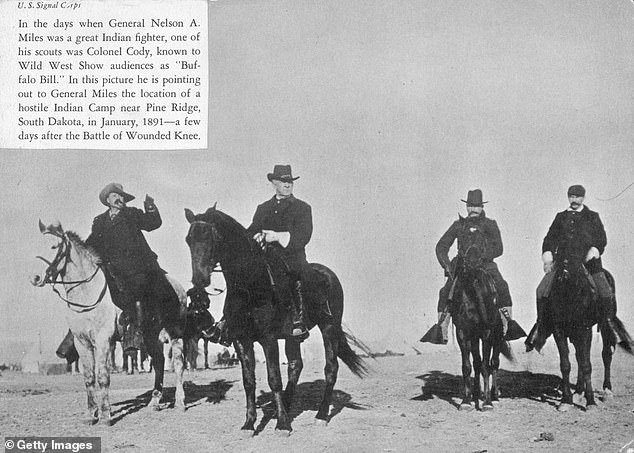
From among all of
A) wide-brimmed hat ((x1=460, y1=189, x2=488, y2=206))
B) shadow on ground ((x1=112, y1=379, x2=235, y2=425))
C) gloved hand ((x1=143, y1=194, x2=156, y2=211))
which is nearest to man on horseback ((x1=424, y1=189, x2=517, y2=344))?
wide-brimmed hat ((x1=460, y1=189, x2=488, y2=206))

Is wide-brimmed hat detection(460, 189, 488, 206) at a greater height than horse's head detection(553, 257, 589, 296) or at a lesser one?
greater

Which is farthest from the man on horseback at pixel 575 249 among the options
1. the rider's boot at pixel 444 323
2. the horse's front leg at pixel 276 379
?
the horse's front leg at pixel 276 379

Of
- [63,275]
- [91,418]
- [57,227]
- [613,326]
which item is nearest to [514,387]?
[613,326]

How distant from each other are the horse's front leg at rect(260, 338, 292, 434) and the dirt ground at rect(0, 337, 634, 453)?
8 centimetres

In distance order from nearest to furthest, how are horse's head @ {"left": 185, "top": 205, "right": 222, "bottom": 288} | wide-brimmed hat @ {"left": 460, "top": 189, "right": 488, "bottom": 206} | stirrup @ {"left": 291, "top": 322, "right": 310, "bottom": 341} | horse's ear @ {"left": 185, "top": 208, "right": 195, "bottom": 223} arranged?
horse's head @ {"left": 185, "top": 205, "right": 222, "bottom": 288} < horse's ear @ {"left": 185, "top": 208, "right": 195, "bottom": 223} < stirrup @ {"left": 291, "top": 322, "right": 310, "bottom": 341} < wide-brimmed hat @ {"left": 460, "top": 189, "right": 488, "bottom": 206}

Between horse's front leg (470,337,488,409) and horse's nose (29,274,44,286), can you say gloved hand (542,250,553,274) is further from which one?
horse's nose (29,274,44,286)

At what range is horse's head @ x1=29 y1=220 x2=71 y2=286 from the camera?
612cm

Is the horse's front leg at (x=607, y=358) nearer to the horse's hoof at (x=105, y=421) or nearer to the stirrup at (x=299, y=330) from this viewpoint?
the stirrup at (x=299, y=330)

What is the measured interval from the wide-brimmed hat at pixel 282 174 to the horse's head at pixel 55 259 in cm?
159

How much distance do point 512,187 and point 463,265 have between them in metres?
0.73

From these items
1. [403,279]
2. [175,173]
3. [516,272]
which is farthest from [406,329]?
[175,173]

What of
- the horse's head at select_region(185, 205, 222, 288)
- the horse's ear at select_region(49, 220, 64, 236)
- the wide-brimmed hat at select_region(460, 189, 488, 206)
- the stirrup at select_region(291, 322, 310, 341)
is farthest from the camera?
the wide-brimmed hat at select_region(460, 189, 488, 206)

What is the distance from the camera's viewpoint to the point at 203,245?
18.3 feet

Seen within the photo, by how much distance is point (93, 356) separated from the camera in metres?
6.12
